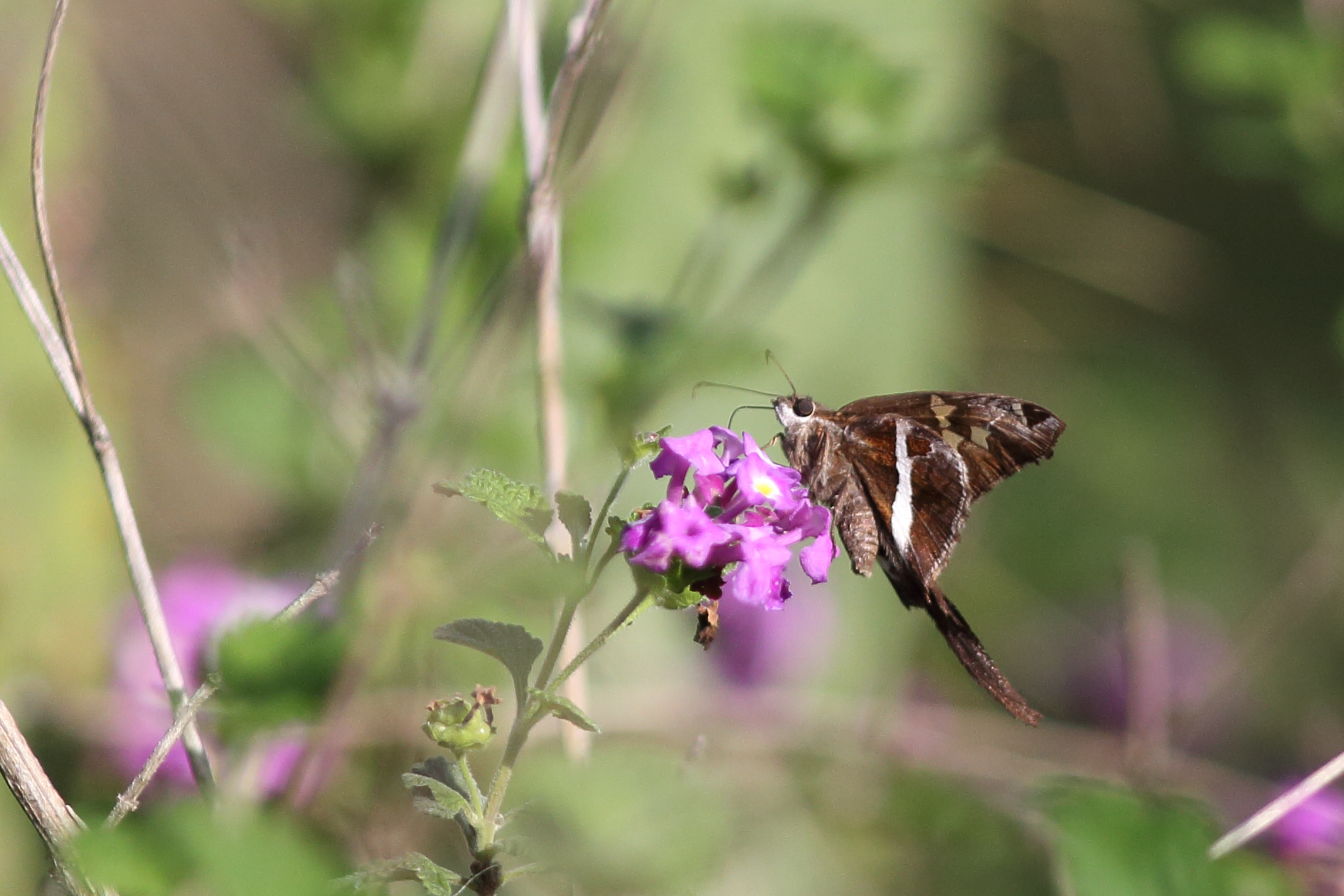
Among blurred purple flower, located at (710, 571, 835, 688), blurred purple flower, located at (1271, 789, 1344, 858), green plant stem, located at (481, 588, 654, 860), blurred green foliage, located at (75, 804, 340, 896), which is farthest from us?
blurred purple flower, located at (710, 571, 835, 688)

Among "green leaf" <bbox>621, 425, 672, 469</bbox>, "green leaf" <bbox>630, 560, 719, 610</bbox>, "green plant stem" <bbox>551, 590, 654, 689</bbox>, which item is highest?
"green leaf" <bbox>621, 425, 672, 469</bbox>

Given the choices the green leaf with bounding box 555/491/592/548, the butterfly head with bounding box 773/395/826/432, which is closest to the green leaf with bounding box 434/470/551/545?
the green leaf with bounding box 555/491/592/548

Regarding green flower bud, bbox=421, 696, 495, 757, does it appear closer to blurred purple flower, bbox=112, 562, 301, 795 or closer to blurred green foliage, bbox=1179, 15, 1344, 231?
blurred purple flower, bbox=112, 562, 301, 795

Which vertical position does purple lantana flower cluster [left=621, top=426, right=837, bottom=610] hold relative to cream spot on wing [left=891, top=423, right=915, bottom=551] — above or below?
above

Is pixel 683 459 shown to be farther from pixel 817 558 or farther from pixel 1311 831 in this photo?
pixel 1311 831

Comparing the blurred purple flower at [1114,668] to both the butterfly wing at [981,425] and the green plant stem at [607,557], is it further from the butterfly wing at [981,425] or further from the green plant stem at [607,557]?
the green plant stem at [607,557]

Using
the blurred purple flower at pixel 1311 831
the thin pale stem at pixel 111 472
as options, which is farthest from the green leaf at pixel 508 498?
the blurred purple flower at pixel 1311 831

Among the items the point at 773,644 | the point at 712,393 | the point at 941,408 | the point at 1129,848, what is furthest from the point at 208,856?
the point at 773,644
